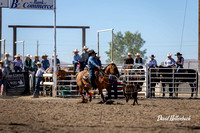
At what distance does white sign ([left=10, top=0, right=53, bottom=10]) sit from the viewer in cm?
1802

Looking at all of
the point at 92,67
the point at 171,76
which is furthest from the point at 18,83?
the point at 171,76

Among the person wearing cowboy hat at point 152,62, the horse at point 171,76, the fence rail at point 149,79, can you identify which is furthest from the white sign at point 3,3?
the horse at point 171,76

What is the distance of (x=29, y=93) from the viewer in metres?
19.4

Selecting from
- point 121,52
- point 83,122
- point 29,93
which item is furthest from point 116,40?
point 83,122

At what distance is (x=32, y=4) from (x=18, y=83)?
417cm

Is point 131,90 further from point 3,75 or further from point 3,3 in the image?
point 3,3

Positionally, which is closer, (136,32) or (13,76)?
(13,76)

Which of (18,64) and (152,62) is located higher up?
(152,62)

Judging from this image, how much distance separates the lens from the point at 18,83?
1900cm

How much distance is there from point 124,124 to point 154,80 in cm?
1004

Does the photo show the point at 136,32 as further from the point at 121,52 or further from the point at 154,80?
the point at 154,80

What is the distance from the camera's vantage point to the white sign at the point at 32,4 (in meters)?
18.0

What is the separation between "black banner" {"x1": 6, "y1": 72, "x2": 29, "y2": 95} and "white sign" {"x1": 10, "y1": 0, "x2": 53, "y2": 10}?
11.5 feet
